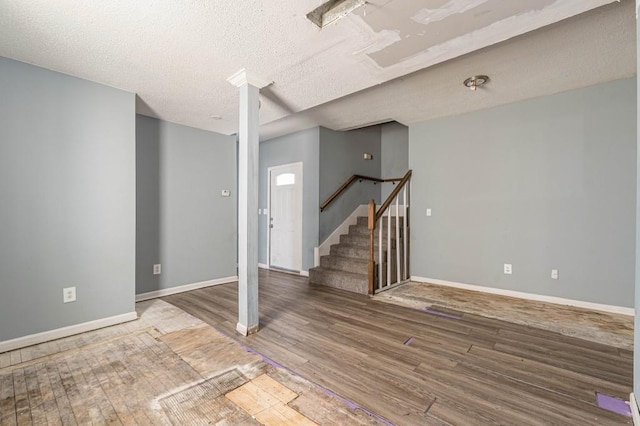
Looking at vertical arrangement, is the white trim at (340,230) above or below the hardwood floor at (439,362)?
above

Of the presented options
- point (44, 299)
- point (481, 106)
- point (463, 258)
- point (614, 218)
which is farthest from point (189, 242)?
point (614, 218)

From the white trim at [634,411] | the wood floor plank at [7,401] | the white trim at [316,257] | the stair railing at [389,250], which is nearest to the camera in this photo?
the white trim at [634,411]

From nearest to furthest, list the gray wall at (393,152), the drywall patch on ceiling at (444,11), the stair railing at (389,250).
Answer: the drywall patch on ceiling at (444,11) < the stair railing at (389,250) < the gray wall at (393,152)

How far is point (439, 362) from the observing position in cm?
214

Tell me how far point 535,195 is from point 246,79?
3.70m

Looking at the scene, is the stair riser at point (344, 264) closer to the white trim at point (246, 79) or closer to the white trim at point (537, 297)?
the white trim at point (537, 297)

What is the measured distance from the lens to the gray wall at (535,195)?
10.2 feet

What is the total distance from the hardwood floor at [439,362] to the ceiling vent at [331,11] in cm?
243

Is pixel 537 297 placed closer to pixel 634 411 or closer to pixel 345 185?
pixel 634 411

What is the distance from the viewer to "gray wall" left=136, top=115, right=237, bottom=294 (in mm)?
3727

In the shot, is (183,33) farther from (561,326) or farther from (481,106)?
(561,326)

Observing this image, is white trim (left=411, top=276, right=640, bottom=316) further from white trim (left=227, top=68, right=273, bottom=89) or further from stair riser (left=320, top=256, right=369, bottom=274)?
white trim (left=227, top=68, right=273, bottom=89)

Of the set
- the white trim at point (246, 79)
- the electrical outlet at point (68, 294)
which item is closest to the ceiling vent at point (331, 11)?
the white trim at point (246, 79)

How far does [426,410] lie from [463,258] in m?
2.91
